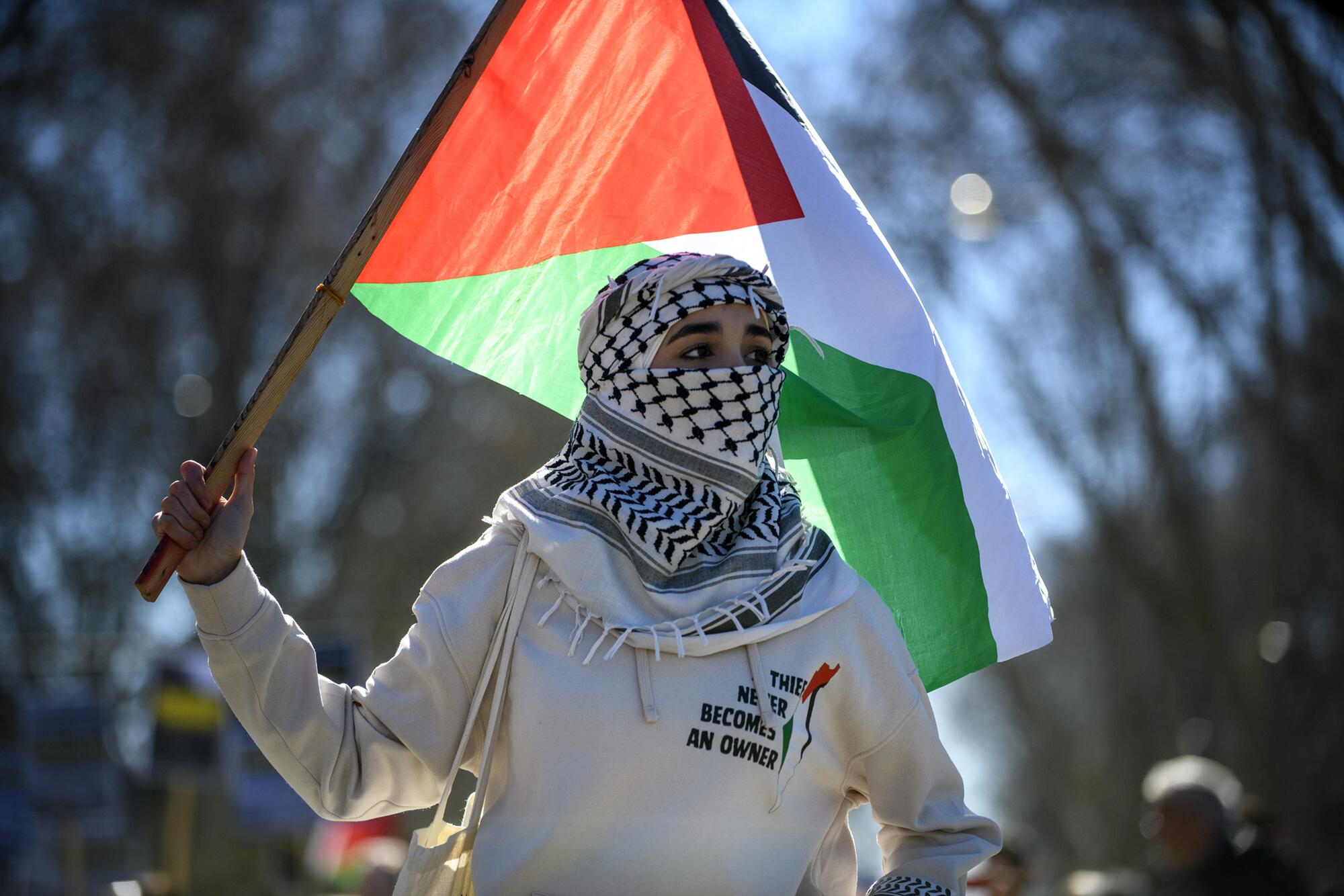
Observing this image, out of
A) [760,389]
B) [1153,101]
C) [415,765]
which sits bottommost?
[415,765]

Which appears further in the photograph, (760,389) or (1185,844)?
(1185,844)

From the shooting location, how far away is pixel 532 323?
3.64 m

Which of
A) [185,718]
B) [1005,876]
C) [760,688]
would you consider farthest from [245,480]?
[185,718]

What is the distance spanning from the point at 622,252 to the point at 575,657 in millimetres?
1315

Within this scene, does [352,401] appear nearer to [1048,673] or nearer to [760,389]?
[760,389]

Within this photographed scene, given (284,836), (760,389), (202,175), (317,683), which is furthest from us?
(202,175)

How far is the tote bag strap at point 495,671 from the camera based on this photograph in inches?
104

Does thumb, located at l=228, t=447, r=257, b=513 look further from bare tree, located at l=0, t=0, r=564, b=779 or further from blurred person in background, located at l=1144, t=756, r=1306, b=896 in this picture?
bare tree, located at l=0, t=0, r=564, b=779

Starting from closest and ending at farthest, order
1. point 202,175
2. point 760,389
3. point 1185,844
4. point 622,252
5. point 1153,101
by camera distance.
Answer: point 760,389, point 622,252, point 1185,844, point 1153,101, point 202,175

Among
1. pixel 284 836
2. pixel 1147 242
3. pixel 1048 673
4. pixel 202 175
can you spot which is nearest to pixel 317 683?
pixel 284 836

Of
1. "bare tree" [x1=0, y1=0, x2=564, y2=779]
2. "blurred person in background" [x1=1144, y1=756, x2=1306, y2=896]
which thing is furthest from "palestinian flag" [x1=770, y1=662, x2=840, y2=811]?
"bare tree" [x1=0, y1=0, x2=564, y2=779]

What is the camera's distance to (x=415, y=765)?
2.73m

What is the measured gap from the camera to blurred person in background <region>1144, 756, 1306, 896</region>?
19.2 feet

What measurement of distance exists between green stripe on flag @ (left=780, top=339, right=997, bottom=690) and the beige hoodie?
2.08 ft
